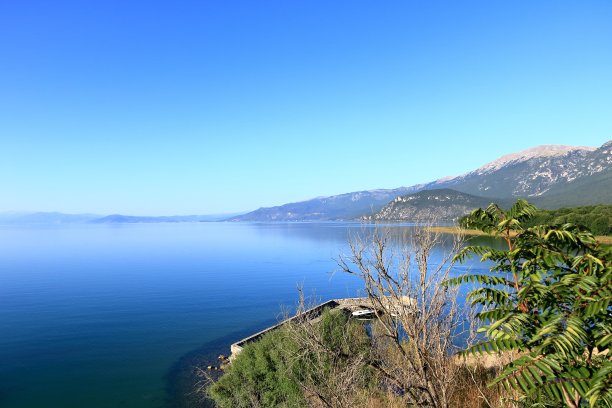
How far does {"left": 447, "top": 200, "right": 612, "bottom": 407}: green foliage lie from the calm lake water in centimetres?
374

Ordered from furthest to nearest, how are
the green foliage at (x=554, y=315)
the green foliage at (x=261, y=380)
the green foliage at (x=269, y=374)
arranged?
the green foliage at (x=261, y=380) < the green foliage at (x=269, y=374) < the green foliage at (x=554, y=315)

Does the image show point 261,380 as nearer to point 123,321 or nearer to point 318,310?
point 318,310

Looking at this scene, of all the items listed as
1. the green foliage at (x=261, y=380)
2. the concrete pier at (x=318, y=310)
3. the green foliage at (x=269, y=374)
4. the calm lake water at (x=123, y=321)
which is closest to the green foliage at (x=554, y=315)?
the concrete pier at (x=318, y=310)

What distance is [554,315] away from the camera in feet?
20.4

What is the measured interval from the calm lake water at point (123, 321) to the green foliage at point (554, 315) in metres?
3.74

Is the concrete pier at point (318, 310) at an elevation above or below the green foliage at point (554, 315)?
below

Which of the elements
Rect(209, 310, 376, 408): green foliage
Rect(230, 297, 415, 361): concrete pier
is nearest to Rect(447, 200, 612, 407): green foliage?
Rect(230, 297, 415, 361): concrete pier

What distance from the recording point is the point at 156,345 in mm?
40344

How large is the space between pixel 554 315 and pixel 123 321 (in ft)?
175

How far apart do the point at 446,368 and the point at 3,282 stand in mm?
91935

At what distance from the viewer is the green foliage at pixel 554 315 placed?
5098 mm

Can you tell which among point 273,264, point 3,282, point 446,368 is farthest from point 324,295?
point 3,282

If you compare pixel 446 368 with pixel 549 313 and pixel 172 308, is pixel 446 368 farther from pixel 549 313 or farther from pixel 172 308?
pixel 172 308

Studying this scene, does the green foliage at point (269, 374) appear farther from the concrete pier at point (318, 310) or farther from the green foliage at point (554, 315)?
the green foliage at point (554, 315)
